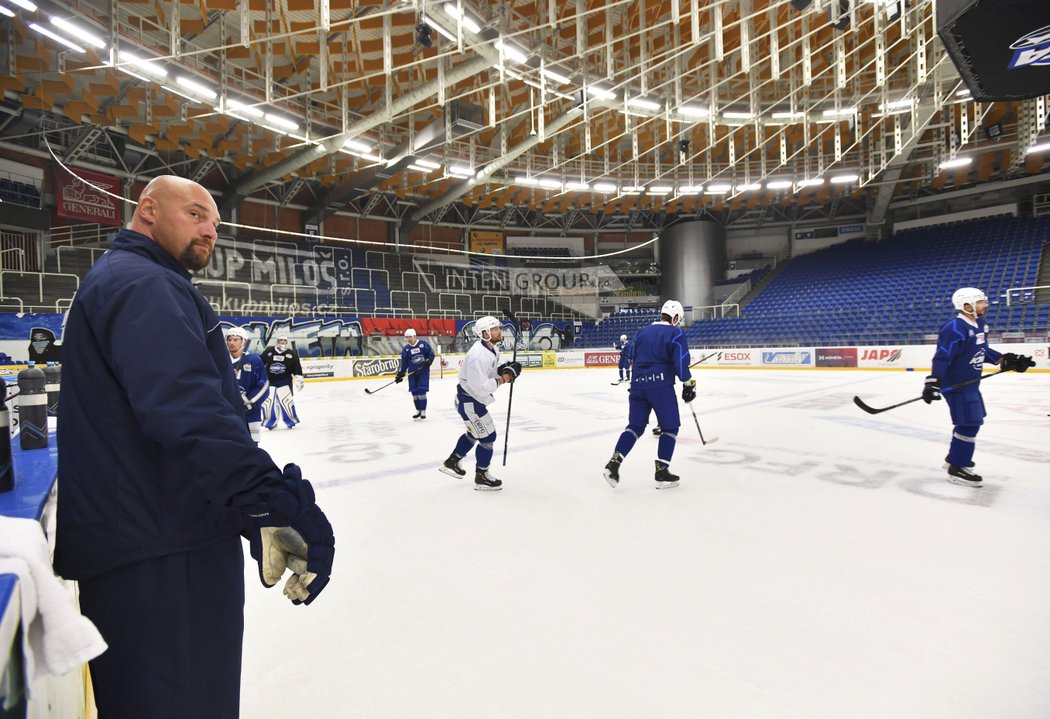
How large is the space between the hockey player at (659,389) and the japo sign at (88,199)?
71.9 ft

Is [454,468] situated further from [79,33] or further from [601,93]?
[601,93]

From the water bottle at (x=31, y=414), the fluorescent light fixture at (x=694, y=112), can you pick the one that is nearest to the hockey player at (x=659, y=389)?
the water bottle at (x=31, y=414)

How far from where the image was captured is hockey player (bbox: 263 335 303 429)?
29.2ft

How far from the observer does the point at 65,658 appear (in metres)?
0.87

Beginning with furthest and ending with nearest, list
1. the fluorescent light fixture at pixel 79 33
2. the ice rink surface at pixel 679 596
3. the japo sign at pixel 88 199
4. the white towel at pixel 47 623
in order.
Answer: the japo sign at pixel 88 199 → the fluorescent light fixture at pixel 79 33 → the ice rink surface at pixel 679 596 → the white towel at pixel 47 623

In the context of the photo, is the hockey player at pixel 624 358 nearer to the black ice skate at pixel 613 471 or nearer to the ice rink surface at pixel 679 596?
the ice rink surface at pixel 679 596

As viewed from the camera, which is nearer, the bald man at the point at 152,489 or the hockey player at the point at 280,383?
the bald man at the point at 152,489

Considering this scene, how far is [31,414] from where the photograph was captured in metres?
2.41

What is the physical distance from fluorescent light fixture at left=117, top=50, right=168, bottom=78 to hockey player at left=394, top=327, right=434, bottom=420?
859cm

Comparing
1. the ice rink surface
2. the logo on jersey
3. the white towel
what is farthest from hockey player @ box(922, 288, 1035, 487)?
the white towel

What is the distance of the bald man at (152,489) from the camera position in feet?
3.80

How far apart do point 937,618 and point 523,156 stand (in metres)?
23.2

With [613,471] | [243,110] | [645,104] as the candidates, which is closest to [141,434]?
[613,471]

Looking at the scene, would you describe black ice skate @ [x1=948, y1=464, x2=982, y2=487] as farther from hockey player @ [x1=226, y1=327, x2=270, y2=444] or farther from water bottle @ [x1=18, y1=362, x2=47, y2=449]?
hockey player @ [x1=226, y1=327, x2=270, y2=444]
